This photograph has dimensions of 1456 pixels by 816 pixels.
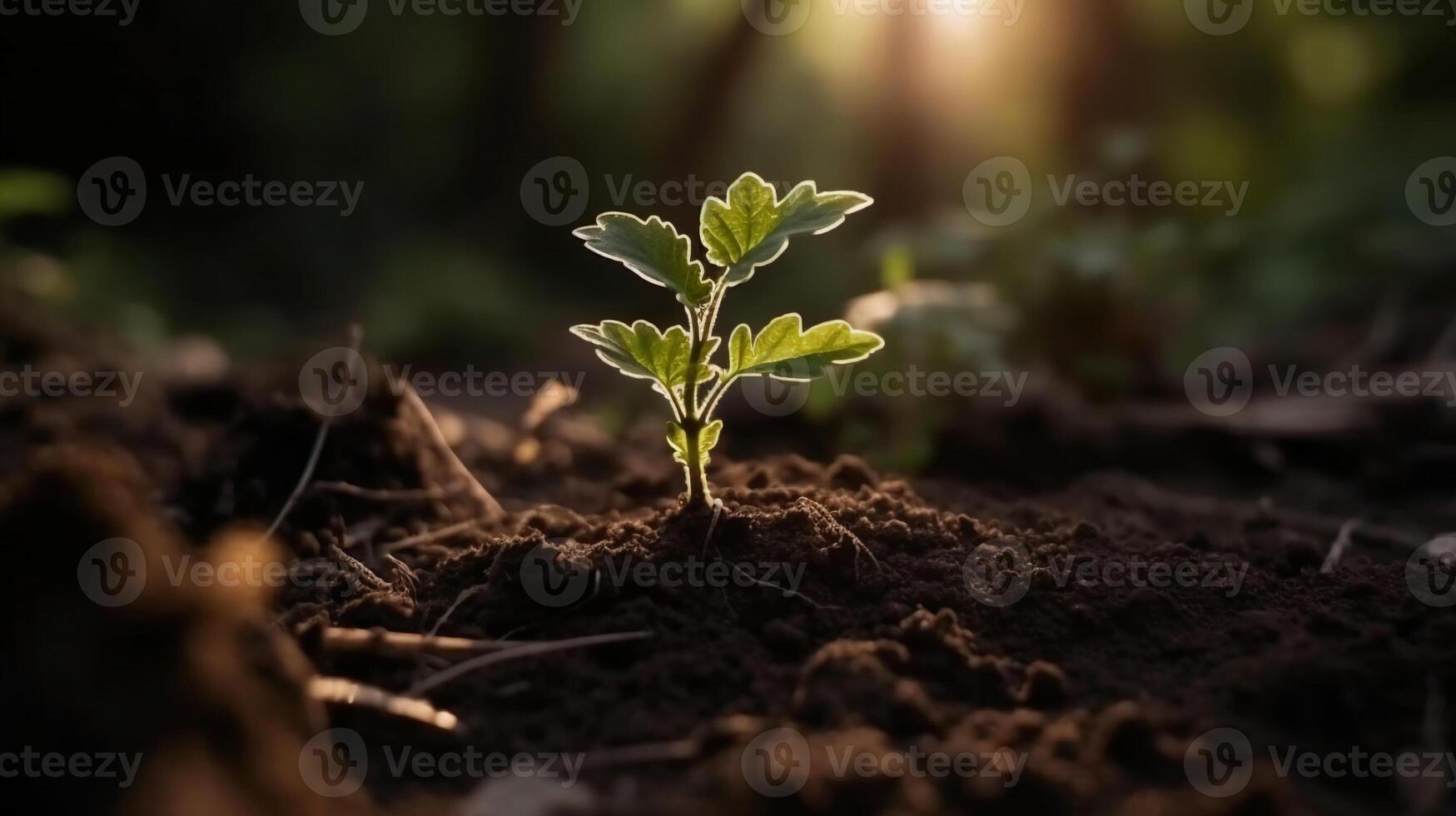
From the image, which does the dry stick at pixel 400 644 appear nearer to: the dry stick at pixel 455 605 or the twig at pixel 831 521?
the dry stick at pixel 455 605

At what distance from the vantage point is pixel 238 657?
120 centimetres

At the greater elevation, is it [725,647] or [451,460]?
[451,460]

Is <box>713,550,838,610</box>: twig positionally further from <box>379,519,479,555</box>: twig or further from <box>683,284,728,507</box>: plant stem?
<box>379,519,479,555</box>: twig

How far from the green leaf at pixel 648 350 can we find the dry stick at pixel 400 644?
0.46 m

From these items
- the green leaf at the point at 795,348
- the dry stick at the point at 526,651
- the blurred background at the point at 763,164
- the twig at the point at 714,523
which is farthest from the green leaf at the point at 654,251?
the blurred background at the point at 763,164

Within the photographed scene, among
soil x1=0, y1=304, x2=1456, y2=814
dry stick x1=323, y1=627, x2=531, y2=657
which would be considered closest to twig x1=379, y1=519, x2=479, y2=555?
soil x1=0, y1=304, x2=1456, y2=814

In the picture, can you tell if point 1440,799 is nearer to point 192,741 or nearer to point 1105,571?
point 1105,571

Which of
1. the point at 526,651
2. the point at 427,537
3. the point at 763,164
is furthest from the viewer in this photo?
the point at 763,164

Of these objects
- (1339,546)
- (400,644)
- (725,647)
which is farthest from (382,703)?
(1339,546)

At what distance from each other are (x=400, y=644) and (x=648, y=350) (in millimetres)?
570

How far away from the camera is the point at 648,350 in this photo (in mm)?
1712

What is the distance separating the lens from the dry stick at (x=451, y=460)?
2.25 meters

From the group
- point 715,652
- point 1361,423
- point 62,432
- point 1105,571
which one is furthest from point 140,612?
point 1361,423

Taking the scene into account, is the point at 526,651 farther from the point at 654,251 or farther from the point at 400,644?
the point at 654,251
